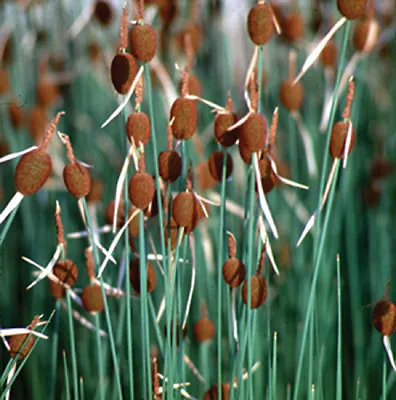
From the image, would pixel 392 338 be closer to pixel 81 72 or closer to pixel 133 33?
pixel 133 33

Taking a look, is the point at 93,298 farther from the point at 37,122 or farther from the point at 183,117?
the point at 37,122

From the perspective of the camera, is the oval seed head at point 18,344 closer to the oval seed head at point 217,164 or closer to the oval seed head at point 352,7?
the oval seed head at point 217,164

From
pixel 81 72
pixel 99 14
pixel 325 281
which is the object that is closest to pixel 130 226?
pixel 325 281

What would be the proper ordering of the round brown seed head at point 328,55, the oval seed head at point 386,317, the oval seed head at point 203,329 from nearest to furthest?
1. the oval seed head at point 386,317
2. the oval seed head at point 203,329
3. the round brown seed head at point 328,55

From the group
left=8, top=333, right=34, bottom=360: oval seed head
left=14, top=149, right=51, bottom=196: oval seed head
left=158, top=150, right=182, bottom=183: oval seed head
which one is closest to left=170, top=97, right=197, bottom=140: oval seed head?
left=158, top=150, right=182, bottom=183: oval seed head

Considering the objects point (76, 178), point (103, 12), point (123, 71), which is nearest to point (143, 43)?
point (123, 71)

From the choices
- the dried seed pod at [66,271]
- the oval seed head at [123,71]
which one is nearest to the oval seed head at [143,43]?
the oval seed head at [123,71]
